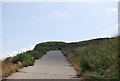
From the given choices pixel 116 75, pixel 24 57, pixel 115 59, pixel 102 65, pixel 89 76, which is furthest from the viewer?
pixel 24 57

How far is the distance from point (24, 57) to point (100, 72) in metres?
8.80

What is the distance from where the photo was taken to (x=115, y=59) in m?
13.7

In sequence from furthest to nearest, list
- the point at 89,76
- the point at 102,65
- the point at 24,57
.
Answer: the point at 24,57
the point at 102,65
the point at 89,76

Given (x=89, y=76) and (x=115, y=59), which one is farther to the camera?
(x=115, y=59)

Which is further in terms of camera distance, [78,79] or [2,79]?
[78,79]

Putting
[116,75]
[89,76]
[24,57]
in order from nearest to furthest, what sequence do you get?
[116,75] < [89,76] < [24,57]

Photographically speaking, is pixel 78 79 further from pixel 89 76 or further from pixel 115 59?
pixel 115 59

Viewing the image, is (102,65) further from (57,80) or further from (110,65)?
(57,80)

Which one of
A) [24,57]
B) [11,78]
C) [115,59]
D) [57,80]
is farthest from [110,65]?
[24,57]

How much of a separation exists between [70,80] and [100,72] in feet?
4.66

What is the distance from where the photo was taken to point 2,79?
471 inches

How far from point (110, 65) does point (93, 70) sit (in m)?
Result: 0.82

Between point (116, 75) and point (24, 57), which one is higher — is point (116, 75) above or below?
above

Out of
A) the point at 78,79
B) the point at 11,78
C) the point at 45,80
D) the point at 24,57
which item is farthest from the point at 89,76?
the point at 24,57
